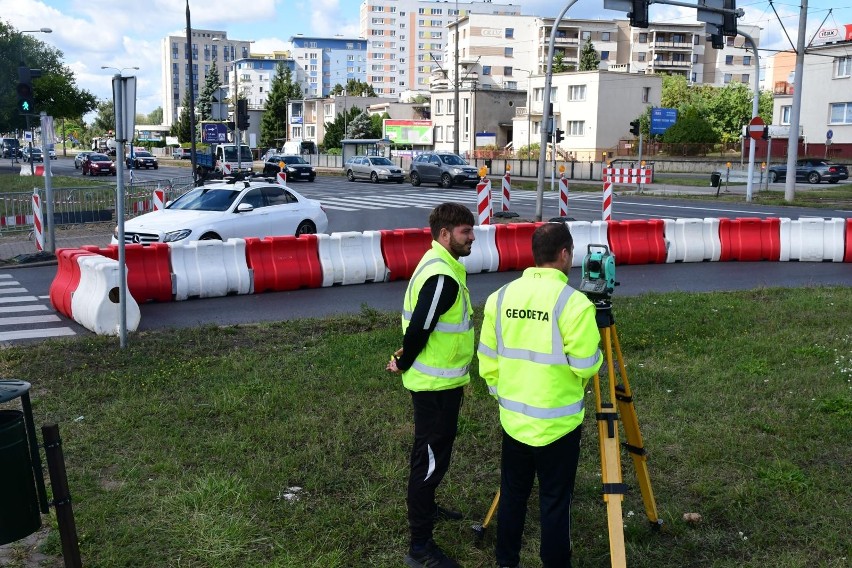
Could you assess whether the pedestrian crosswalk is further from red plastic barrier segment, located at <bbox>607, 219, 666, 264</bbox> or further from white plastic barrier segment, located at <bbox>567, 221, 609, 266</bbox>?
red plastic barrier segment, located at <bbox>607, 219, 666, 264</bbox>

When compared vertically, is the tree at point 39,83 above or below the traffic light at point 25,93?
Answer: above

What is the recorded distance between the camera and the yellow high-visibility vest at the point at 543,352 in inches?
156

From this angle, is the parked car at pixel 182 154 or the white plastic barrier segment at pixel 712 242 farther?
the parked car at pixel 182 154

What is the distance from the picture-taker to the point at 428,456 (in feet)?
15.1

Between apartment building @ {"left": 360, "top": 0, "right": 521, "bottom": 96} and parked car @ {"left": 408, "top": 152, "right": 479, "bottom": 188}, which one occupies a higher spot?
apartment building @ {"left": 360, "top": 0, "right": 521, "bottom": 96}

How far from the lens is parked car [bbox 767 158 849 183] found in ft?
157

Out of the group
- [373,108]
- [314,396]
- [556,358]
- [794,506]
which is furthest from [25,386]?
[373,108]

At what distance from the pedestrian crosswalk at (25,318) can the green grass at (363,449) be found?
1203 millimetres

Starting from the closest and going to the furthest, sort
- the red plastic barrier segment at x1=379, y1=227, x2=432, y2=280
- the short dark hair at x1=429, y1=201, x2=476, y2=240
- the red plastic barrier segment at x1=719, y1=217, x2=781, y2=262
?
1. the short dark hair at x1=429, y1=201, x2=476, y2=240
2. the red plastic barrier segment at x1=379, y1=227, x2=432, y2=280
3. the red plastic barrier segment at x1=719, y1=217, x2=781, y2=262

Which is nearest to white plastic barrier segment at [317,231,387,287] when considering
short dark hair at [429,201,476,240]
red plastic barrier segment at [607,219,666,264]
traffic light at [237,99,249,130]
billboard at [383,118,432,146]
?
red plastic barrier segment at [607,219,666,264]

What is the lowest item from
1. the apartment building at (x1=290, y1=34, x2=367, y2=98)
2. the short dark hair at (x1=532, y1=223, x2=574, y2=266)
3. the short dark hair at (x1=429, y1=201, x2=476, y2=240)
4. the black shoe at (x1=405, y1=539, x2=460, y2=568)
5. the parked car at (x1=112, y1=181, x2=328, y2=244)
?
the black shoe at (x1=405, y1=539, x2=460, y2=568)

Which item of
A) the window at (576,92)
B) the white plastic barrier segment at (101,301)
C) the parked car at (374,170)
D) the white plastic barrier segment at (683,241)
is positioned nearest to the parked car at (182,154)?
the window at (576,92)

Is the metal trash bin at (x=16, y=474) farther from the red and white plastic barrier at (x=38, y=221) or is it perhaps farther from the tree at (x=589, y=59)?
the tree at (x=589, y=59)

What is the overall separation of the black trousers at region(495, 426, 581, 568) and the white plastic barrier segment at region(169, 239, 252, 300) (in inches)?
363
